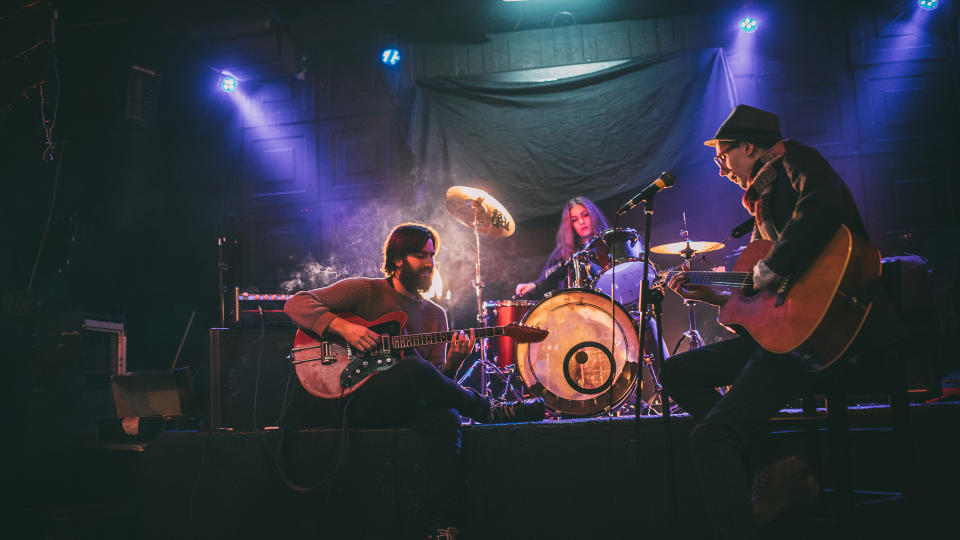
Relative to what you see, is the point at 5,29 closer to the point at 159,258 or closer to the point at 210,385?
the point at 159,258

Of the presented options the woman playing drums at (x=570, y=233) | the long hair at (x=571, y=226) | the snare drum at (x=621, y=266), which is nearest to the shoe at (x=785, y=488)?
the snare drum at (x=621, y=266)

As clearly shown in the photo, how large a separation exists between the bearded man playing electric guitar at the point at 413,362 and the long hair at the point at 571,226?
8.49 ft

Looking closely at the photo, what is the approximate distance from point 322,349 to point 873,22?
24.5 ft

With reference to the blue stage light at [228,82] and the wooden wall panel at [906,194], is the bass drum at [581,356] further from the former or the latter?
the blue stage light at [228,82]

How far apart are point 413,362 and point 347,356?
0.52m

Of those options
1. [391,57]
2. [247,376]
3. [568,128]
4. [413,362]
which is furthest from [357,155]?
[413,362]

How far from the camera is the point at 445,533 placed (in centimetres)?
348

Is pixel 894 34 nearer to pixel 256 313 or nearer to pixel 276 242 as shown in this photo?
pixel 256 313

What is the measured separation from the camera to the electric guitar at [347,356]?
418 centimetres

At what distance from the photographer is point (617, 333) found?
5.08m

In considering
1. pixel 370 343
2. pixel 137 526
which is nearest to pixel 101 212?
pixel 137 526

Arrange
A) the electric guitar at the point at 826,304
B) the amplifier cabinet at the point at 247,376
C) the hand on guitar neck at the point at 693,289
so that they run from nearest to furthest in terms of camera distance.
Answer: the electric guitar at the point at 826,304 < the hand on guitar neck at the point at 693,289 < the amplifier cabinet at the point at 247,376

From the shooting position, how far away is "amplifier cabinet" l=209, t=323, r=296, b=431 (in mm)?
4855

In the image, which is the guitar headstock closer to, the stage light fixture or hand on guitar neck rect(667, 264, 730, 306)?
hand on guitar neck rect(667, 264, 730, 306)
